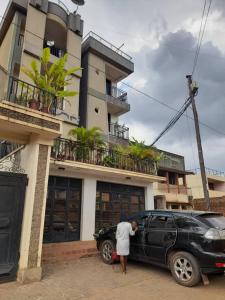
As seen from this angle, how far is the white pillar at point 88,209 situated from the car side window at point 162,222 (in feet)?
15.0

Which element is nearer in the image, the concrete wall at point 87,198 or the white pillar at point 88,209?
the concrete wall at point 87,198

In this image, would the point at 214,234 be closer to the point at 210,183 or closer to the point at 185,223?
the point at 185,223

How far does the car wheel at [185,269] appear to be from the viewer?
5227 mm

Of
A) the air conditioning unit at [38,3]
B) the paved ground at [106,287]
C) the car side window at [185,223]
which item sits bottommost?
the paved ground at [106,287]

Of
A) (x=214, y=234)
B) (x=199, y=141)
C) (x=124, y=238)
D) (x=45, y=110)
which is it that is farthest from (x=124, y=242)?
(x=199, y=141)

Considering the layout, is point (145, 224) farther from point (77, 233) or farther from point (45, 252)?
point (77, 233)

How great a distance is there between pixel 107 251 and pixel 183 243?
2896 mm

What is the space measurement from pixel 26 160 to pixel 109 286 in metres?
3.87

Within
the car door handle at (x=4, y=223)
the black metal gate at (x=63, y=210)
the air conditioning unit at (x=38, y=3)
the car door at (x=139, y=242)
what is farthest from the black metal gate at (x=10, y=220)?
the air conditioning unit at (x=38, y=3)

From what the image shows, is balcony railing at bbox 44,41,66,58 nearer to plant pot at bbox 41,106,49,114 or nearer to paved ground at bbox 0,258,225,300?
plant pot at bbox 41,106,49,114

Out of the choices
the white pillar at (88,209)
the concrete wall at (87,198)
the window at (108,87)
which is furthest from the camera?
the window at (108,87)

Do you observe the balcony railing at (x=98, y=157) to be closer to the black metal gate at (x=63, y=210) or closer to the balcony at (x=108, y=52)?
the black metal gate at (x=63, y=210)

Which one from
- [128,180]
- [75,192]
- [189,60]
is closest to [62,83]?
[75,192]

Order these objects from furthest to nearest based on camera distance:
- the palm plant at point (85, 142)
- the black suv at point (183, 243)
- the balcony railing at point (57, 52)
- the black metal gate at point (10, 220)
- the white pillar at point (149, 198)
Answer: the balcony railing at point (57, 52) < the white pillar at point (149, 198) < the palm plant at point (85, 142) < the black metal gate at point (10, 220) < the black suv at point (183, 243)
